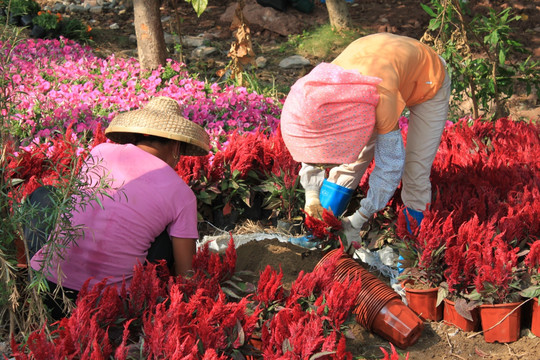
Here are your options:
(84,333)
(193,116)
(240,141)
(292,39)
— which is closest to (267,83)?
(292,39)

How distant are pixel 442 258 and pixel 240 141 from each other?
186 cm

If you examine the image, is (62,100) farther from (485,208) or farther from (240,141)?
(485,208)

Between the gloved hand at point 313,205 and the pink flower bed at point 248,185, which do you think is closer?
the pink flower bed at point 248,185

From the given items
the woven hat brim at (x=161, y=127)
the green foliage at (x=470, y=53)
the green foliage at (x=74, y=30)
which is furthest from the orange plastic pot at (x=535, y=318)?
the green foliage at (x=74, y=30)

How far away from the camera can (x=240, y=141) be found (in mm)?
4625

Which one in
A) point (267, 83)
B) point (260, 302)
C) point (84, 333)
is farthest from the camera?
point (267, 83)

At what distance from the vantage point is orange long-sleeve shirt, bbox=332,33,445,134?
11.1 ft

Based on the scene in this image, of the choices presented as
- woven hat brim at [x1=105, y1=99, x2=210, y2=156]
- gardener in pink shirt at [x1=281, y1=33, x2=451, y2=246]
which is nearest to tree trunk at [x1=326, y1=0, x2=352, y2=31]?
gardener in pink shirt at [x1=281, y1=33, x2=451, y2=246]

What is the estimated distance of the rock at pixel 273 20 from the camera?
10023mm

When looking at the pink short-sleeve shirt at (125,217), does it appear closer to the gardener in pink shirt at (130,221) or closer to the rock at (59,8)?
the gardener in pink shirt at (130,221)

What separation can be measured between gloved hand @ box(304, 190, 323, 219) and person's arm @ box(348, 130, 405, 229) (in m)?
0.34

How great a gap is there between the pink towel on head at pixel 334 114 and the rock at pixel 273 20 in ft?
22.3

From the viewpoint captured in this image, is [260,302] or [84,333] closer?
[84,333]

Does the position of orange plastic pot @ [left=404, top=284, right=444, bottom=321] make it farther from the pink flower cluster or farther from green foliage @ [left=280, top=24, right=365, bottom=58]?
green foliage @ [left=280, top=24, right=365, bottom=58]
